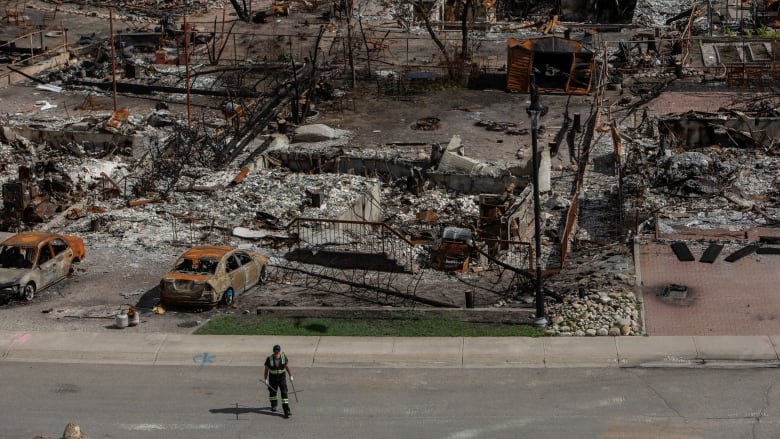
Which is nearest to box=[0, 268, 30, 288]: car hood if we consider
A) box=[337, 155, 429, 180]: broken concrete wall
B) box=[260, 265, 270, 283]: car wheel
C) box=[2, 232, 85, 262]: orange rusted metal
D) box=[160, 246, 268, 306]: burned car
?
box=[2, 232, 85, 262]: orange rusted metal

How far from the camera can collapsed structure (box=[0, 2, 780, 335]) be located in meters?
29.9

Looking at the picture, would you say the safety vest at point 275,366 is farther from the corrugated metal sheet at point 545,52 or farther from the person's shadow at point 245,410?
the corrugated metal sheet at point 545,52

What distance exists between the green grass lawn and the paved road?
166 centimetres

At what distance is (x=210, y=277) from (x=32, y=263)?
4538mm

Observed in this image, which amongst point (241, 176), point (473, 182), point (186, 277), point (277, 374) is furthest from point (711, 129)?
point (277, 374)

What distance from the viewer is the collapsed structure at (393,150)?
2992 centimetres

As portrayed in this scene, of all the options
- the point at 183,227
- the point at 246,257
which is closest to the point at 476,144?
the point at 183,227

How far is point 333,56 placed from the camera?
51781 millimetres

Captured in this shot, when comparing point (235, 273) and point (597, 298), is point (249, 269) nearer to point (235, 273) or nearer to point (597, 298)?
point (235, 273)

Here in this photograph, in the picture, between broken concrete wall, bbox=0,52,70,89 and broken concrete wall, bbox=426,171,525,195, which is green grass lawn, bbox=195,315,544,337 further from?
broken concrete wall, bbox=0,52,70,89

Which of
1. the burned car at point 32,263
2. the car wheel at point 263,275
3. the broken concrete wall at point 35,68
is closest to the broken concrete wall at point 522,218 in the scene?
the car wheel at point 263,275

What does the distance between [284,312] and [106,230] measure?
332 inches

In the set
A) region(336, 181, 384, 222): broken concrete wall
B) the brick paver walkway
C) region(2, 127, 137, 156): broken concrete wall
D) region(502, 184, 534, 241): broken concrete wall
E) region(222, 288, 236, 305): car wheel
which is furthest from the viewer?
region(2, 127, 137, 156): broken concrete wall

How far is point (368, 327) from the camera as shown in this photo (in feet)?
82.3
